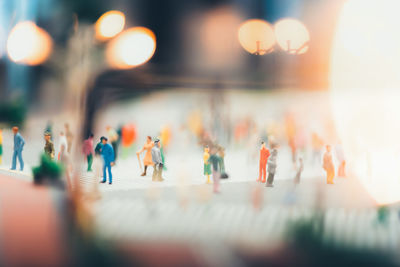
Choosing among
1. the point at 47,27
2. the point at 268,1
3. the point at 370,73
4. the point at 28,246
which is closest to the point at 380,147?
the point at 370,73

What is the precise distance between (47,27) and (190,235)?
1067 centimetres

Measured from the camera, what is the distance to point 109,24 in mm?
10281

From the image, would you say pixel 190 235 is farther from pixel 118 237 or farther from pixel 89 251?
pixel 89 251

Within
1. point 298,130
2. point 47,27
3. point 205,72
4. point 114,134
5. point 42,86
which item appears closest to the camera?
point 205,72

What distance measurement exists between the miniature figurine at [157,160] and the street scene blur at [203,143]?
5 centimetres

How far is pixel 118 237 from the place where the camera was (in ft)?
21.5

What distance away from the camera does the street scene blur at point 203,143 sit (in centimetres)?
637

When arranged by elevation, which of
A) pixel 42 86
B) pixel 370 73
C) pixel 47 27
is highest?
pixel 47 27

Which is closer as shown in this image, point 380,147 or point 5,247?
point 5,247

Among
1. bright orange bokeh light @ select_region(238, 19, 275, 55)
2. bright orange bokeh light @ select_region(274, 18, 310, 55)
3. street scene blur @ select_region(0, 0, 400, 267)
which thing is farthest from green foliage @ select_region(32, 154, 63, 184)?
bright orange bokeh light @ select_region(274, 18, 310, 55)

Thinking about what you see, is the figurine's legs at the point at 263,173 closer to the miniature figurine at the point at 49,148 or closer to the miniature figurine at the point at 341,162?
the miniature figurine at the point at 341,162

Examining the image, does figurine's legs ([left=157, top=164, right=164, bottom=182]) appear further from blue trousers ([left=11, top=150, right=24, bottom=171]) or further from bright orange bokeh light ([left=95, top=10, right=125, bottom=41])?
blue trousers ([left=11, top=150, right=24, bottom=171])

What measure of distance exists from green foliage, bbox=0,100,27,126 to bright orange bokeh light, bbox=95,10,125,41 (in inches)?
246

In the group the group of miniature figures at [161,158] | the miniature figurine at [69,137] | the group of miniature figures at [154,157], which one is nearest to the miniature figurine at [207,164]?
the group of miniature figures at [161,158]
